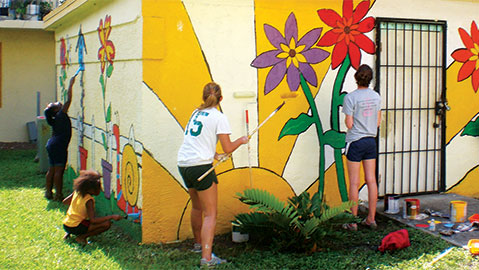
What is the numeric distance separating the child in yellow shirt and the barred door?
11.4 feet

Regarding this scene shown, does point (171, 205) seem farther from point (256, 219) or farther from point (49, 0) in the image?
point (49, 0)

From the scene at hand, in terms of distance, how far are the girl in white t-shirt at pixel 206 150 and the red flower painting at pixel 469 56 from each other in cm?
381

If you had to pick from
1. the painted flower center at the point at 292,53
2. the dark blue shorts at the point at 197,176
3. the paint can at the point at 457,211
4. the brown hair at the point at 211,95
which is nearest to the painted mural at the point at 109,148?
the dark blue shorts at the point at 197,176

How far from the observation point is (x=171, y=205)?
19.3ft

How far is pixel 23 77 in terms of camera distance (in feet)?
50.6

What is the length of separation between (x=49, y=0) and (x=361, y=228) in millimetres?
15372

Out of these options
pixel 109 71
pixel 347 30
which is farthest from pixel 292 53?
pixel 109 71

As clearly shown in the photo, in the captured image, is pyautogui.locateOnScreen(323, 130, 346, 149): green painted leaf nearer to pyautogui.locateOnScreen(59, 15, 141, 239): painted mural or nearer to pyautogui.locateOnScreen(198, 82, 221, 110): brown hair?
pyautogui.locateOnScreen(198, 82, 221, 110): brown hair

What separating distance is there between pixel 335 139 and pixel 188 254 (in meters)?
2.31

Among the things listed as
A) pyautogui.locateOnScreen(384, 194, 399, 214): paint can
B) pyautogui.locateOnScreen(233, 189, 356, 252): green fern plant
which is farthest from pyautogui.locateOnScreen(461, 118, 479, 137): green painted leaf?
pyautogui.locateOnScreen(233, 189, 356, 252): green fern plant

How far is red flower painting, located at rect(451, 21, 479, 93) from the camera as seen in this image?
7.39 m

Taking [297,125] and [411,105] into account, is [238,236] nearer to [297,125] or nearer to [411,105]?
[297,125]

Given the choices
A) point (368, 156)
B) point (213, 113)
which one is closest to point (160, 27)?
point (213, 113)

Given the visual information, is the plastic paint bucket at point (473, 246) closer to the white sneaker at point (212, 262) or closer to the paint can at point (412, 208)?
the paint can at point (412, 208)
